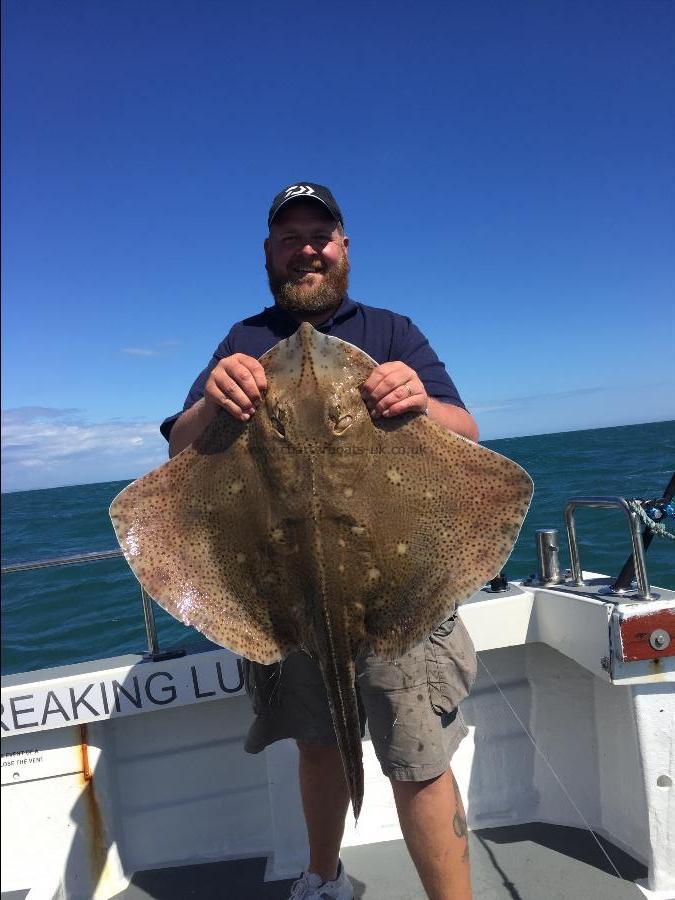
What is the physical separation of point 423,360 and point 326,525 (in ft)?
3.55

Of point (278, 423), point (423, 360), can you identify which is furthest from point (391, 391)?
point (423, 360)

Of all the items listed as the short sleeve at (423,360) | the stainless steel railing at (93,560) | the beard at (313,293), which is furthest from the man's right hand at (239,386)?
the stainless steel railing at (93,560)

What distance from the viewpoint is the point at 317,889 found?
10.1 ft

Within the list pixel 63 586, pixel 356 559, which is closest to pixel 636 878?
pixel 356 559

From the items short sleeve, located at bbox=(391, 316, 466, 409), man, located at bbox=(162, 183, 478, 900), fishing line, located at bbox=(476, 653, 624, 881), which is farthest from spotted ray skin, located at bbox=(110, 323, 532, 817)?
fishing line, located at bbox=(476, 653, 624, 881)

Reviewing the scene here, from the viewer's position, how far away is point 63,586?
1354 cm

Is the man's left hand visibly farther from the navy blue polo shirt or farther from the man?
the navy blue polo shirt

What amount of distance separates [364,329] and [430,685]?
1.67 meters

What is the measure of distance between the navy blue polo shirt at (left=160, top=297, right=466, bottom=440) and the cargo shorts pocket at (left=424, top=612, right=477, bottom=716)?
1064 millimetres

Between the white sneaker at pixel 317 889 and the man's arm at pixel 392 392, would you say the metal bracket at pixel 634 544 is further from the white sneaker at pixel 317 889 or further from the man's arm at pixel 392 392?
the white sneaker at pixel 317 889

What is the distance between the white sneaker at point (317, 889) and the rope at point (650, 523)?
97.8 inches

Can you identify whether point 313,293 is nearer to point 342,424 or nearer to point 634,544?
point 342,424

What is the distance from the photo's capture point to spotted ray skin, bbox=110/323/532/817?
7.02 feet

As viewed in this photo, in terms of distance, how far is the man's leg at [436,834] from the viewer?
2.56 meters
